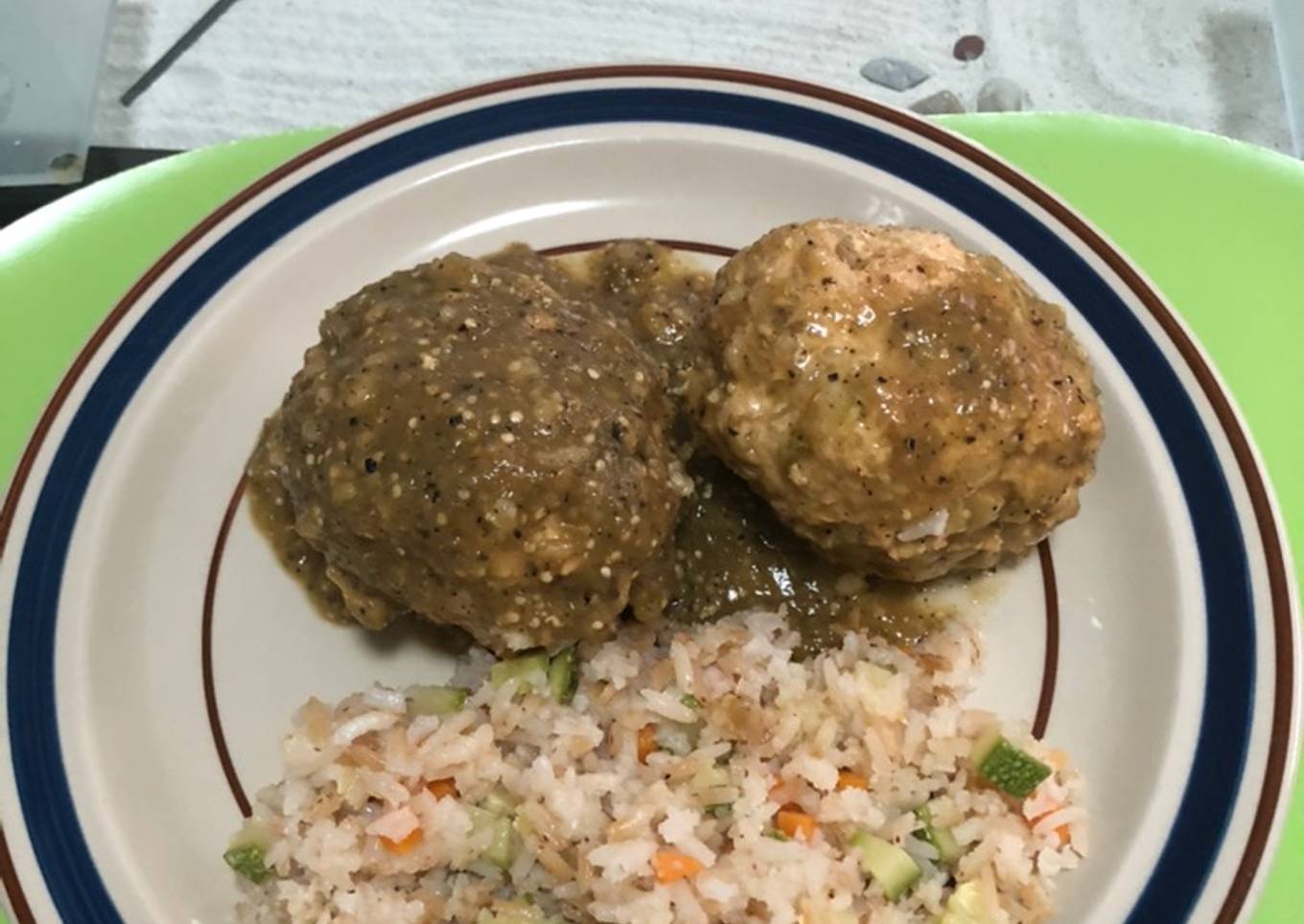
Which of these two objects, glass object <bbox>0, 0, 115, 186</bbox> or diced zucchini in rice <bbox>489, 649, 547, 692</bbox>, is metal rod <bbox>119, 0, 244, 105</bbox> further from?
diced zucchini in rice <bbox>489, 649, 547, 692</bbox>

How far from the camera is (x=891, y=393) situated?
211 cm

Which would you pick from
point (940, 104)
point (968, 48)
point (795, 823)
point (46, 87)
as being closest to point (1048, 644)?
point (795, 823)

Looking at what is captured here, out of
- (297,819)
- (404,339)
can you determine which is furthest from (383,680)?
(404,339)

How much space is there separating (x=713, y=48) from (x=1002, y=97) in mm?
975

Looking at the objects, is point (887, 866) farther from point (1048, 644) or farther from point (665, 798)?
point (1048, 644)

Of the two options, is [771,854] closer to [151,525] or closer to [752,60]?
[151,525]

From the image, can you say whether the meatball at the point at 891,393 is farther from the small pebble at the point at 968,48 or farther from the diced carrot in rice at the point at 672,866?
the small pebble at the point at 968,48

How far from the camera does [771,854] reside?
2.25m

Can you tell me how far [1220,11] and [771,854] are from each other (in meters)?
3.45

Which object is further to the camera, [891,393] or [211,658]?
[211,658]

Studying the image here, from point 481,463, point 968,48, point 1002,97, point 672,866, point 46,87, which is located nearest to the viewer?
point 481,463

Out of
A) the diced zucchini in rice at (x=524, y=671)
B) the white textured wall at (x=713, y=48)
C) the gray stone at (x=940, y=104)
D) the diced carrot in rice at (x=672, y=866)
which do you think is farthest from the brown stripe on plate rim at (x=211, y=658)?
the gray stone at (x=940, y=104)

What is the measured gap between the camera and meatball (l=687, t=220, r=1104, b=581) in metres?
2.12

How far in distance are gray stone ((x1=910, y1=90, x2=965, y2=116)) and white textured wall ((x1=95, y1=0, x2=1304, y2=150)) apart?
46 mm
